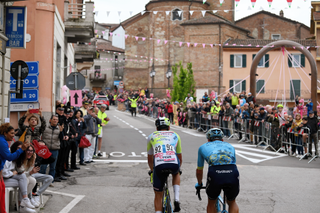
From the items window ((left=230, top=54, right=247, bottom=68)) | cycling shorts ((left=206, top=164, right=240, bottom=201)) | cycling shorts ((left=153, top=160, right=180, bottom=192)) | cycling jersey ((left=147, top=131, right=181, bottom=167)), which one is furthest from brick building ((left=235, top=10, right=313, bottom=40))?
cycling shorts ((left=206, top=164, right=240, bottom=201))

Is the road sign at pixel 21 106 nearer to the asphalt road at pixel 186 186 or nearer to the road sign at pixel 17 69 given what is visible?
the asphalt road at pixel 186 186

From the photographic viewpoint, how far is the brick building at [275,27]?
6378cm

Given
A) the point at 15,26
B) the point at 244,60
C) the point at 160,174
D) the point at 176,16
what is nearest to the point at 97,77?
the point at 176,16

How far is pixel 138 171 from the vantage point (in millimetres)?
12352

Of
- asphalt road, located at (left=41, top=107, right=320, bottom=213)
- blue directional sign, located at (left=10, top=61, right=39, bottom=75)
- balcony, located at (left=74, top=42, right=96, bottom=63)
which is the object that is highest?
balcony, located at (left=74, top=42, right=96, bottom=63)

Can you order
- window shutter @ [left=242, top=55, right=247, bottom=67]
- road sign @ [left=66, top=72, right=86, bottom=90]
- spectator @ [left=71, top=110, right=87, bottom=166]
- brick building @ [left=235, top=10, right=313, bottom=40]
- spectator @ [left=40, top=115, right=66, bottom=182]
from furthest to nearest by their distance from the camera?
brick building @ [left=235, top=10, right=313, bottom=40]
window shutter @ [left=242, top=55, right=247, bottom=67]
road sign @ [left=66, top=72, right=86, bottom=90]
spectator @ [left=71, top=110, right=87, bottom=166]
spectator @ [left=40, top=115, right=66, bottom=182]

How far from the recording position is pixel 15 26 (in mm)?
10250

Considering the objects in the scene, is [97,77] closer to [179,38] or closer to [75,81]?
[179,38]

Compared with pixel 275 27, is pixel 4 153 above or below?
below

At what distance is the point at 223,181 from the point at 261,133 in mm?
13641

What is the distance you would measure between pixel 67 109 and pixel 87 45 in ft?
62.4

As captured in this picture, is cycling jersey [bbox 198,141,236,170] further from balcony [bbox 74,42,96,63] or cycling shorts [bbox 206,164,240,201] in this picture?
balcony [bbox 74,42,96,63]

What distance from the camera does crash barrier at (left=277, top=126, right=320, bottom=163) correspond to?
1516 cm

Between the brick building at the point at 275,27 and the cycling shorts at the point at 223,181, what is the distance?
6188cm
